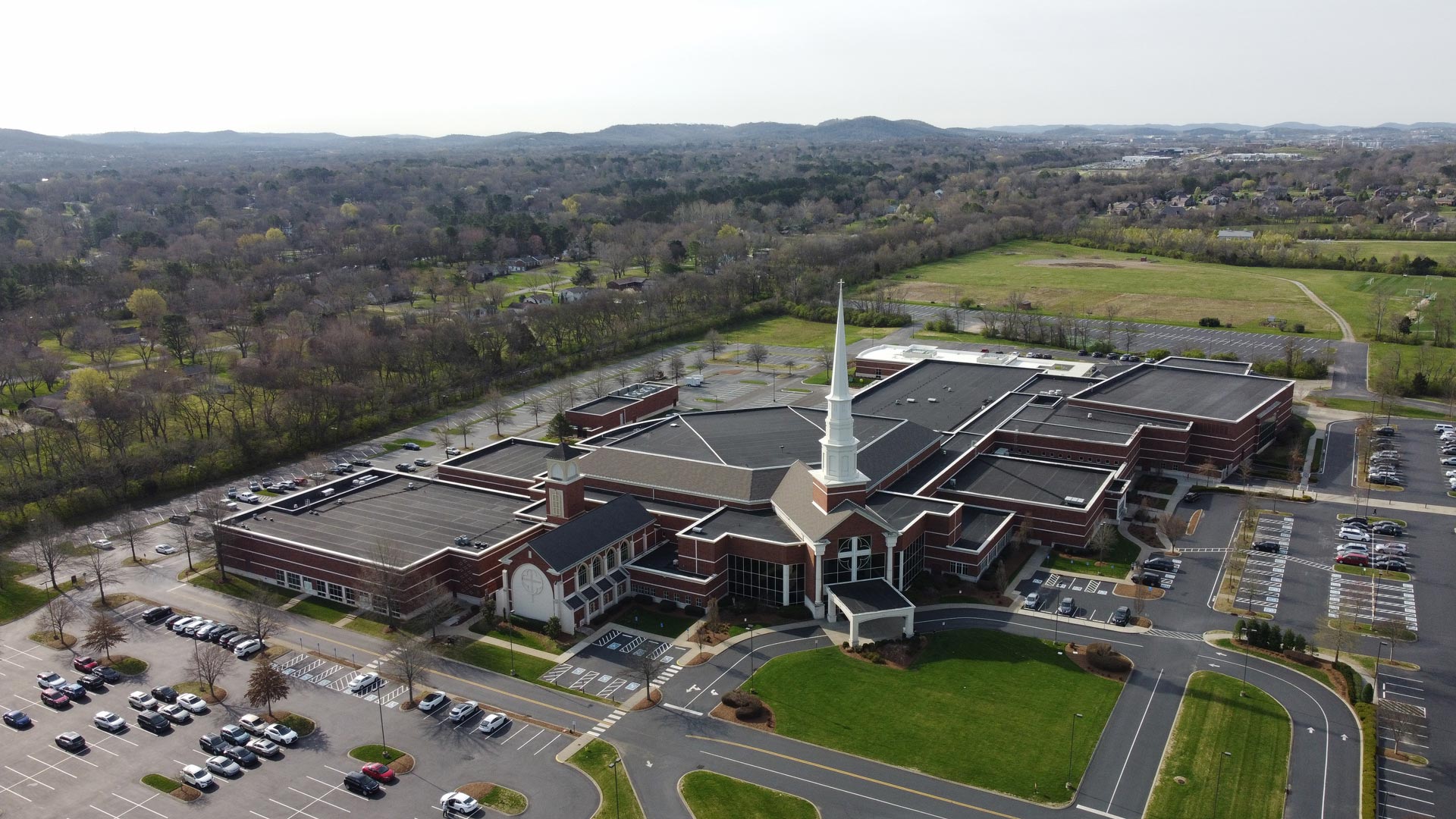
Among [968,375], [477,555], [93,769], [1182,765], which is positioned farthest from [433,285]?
[1182,765]

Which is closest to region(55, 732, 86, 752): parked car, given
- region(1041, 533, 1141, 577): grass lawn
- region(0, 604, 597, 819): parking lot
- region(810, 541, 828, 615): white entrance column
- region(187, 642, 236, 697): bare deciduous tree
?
region(0, 604, 597, 819): parking lot

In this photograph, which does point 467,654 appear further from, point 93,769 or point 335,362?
point 335,362

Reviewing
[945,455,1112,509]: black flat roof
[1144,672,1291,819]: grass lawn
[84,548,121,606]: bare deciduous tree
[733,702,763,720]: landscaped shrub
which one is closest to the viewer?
[1144,672,1291,819]: grass lawn

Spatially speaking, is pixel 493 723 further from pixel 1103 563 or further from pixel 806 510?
pixel 1103 563

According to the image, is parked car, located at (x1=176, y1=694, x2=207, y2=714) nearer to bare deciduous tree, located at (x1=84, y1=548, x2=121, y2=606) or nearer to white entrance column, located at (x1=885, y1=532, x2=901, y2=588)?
bare deciduous tree, located at (x1=84, y1=548, x2=121, y2=606)

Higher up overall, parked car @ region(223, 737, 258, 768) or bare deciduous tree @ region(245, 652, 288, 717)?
bare deciduous tree @ region(245, 652, 288, 717)

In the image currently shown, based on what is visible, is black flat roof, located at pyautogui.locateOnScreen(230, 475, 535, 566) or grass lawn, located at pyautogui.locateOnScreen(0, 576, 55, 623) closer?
grass lawn, located at pyautogui.locateOnScreen(0, 576, 55, 623)

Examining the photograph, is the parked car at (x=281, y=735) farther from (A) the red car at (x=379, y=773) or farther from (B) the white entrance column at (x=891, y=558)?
(B) the white entrance column at (x=891, y=558)
